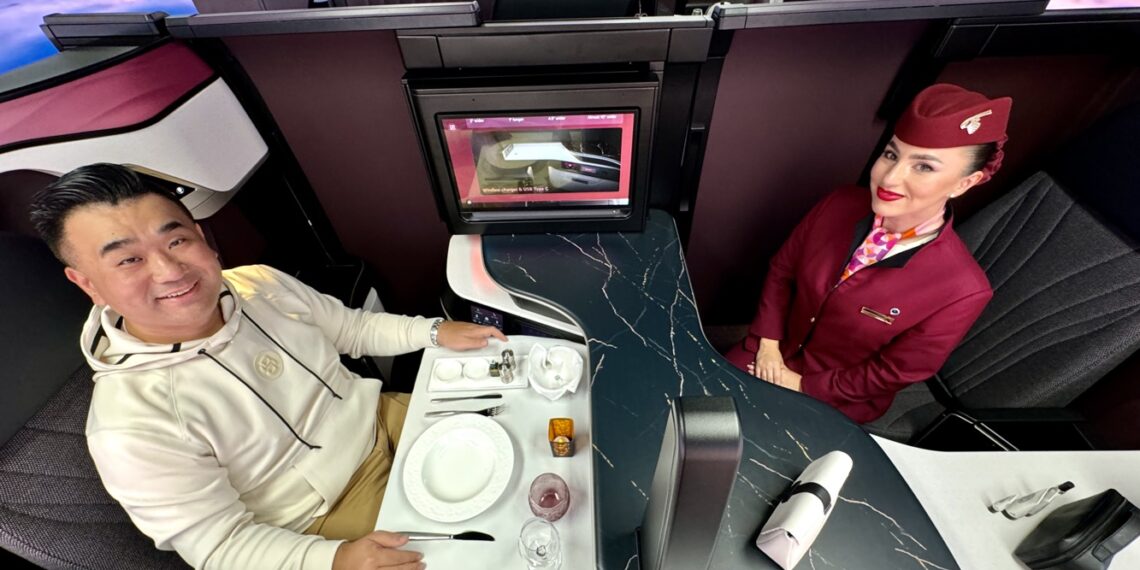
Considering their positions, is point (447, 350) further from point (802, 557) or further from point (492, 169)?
point (802, 557)

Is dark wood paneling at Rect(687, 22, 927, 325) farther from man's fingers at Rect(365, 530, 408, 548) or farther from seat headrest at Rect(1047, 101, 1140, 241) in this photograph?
man's fingers at Rect(365, 530, 408, 548)

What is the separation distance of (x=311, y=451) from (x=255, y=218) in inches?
40.0

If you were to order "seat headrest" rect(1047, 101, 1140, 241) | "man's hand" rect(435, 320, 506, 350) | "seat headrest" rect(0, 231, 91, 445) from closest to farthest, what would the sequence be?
"seat headrest" rect(0, 231, 91, 445) < "seat headrest" rect(1047, 101, 1140, 241) < "man's hand" rect(435, 320, 506, 350)

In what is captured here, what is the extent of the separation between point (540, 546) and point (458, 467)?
27cm

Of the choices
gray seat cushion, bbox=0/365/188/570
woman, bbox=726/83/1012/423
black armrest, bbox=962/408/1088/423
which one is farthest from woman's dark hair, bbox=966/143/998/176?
gray seat cushion, bbox=0/365/188/570

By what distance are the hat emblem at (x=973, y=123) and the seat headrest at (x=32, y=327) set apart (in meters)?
1.96

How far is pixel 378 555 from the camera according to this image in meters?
0.92

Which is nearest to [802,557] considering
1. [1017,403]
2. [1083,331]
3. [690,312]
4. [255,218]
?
[690,312]

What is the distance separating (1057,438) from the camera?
1.16 metres

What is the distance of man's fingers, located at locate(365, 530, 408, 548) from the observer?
0.94 metres

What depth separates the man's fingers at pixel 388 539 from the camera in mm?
938

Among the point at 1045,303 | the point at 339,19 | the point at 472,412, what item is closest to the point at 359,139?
the point at 339,19

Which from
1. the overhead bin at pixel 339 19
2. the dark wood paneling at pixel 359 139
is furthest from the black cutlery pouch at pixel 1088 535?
the dark wood paneling at pixel 359 139

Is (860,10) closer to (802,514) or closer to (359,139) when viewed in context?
(802,514)
